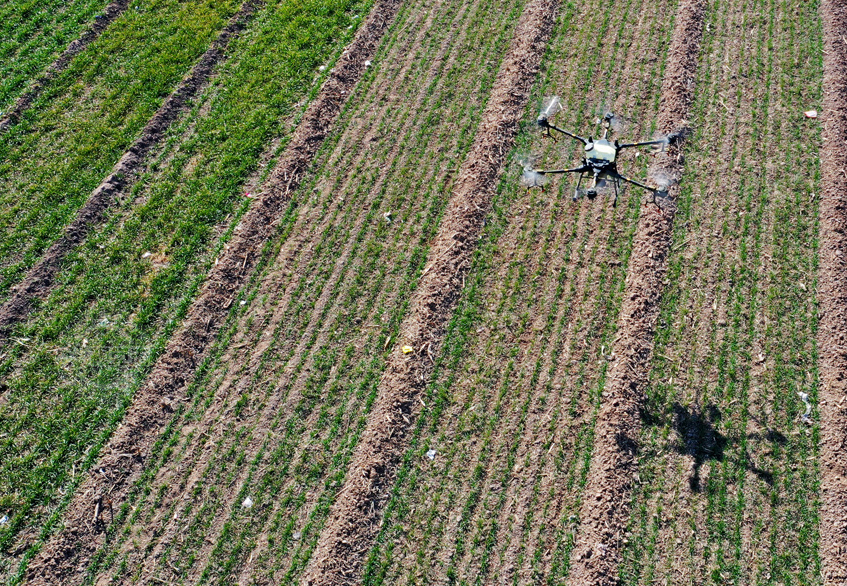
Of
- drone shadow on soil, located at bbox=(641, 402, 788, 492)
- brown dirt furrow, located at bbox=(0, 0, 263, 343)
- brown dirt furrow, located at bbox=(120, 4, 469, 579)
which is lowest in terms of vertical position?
drone shadow on soil, located at bbox=(641, 402, 788, 492)

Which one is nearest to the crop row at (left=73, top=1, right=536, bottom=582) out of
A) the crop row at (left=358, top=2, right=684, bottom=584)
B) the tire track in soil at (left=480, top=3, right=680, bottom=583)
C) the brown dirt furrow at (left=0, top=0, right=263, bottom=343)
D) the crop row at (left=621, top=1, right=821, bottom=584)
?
the crop row at (left=358, top=2, right=684, bottom=584)

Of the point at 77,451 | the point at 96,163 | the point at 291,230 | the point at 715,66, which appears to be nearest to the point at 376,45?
the point at 291,230

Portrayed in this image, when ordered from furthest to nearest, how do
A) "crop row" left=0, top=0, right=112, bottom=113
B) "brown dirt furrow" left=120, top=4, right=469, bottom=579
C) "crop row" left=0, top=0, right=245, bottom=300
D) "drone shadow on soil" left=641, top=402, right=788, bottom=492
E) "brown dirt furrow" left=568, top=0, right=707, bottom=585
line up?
"crop row" left=0, top=0, right=112, bottom=113
"crop row" left=0, top=0, right=245, bottom=300
"drone shadow on soil" left=641, top=402, right=788, bottom=492
"brown dirt furrow" left=120, top=4, right=469, bottom=579
"brown dirt furrow" left=568, top=0, right=707, bottom=585

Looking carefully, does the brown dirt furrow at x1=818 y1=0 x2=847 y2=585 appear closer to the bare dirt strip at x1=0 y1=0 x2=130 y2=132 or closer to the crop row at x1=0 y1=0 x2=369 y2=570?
the crop row at x1=0 y1=0 x2=369 y2=570

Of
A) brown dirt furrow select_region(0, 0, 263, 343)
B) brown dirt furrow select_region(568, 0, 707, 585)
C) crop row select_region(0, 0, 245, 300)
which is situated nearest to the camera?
brown dirt furrow select_region(568, 0, 707, 585)

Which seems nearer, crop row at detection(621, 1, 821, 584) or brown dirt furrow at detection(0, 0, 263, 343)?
crop row at detection(621, 1, 821, 584)

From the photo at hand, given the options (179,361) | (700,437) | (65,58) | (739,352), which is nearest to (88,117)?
(65,58)
